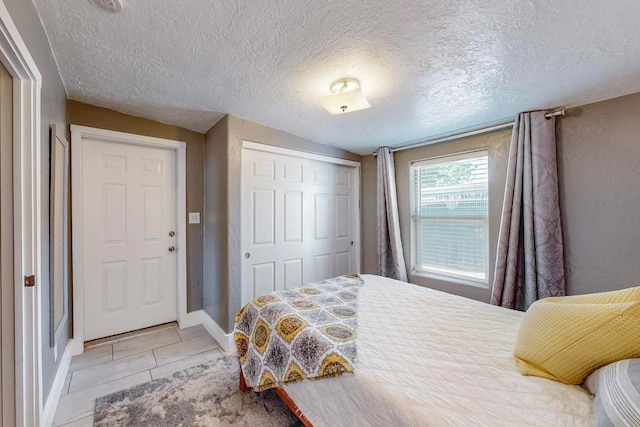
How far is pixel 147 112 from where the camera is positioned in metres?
2.48

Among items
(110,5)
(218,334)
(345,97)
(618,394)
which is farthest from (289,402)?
(110,5)

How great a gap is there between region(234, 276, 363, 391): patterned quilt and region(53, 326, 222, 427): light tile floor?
86 centimetres

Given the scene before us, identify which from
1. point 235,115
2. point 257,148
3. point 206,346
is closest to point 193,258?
point 206,346

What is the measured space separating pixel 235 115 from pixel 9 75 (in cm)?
144

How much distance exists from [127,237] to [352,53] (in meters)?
2.68

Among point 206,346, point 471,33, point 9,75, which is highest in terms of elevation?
point 471,33

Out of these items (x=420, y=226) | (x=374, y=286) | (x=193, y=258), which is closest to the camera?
(x=374, y=286)

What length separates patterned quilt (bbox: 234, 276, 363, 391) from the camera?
3.99 ft

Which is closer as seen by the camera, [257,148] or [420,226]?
[257,148]

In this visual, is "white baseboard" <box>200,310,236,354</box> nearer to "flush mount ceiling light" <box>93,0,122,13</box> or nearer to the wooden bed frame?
the wooden bed frame

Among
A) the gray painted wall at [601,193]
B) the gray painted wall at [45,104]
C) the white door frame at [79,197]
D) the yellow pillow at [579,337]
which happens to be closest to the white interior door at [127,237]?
the white door frame at [79,197]

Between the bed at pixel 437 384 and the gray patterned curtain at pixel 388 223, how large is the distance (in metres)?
1.53

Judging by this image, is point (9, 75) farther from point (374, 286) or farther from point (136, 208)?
point (374, 286)

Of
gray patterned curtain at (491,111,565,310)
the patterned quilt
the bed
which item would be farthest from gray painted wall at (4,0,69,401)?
gray patterned curtain at (491,111,565,310)
